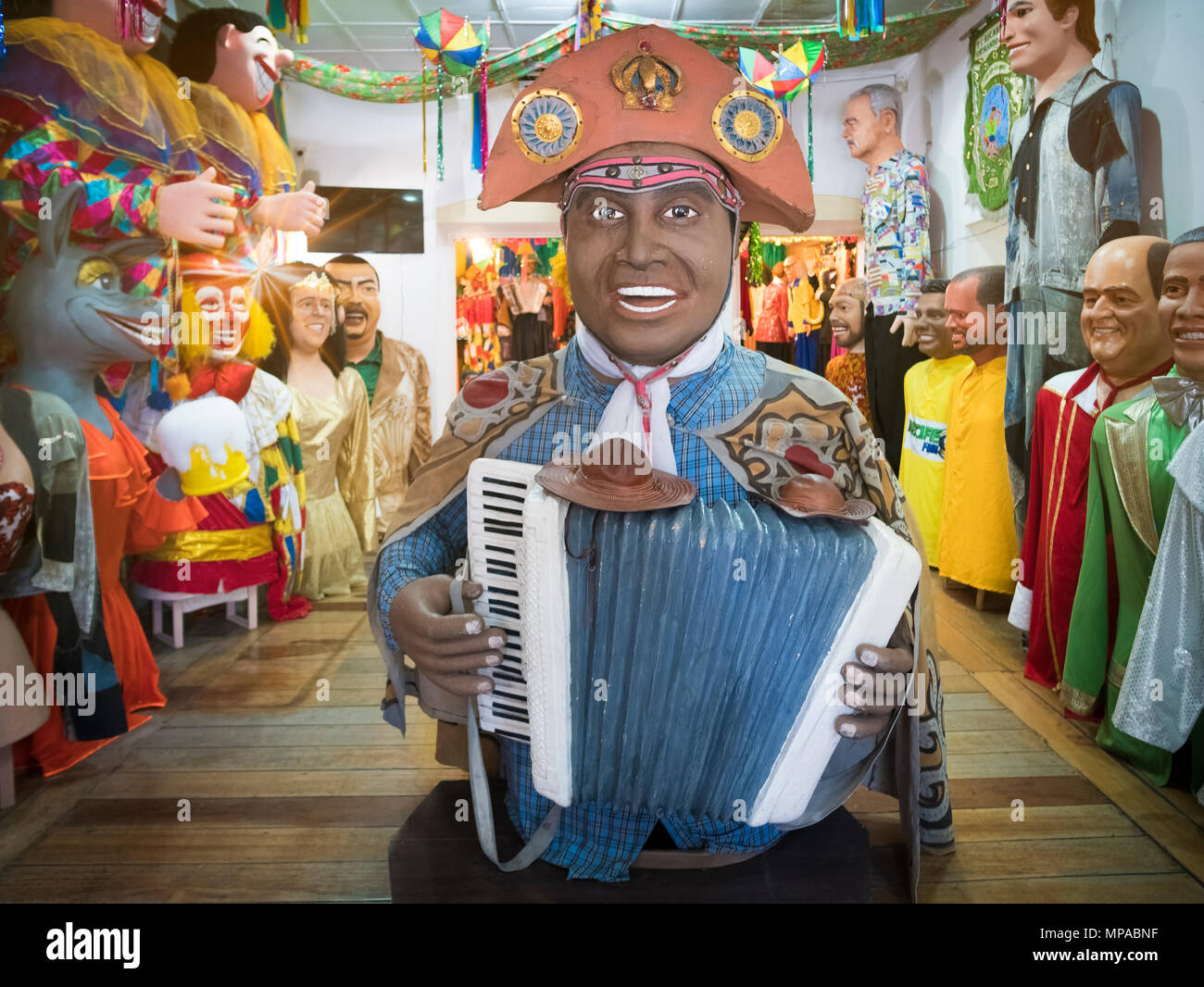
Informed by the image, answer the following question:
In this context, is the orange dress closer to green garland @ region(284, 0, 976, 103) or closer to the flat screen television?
the flat screen television

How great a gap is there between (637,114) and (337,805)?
1.61 m

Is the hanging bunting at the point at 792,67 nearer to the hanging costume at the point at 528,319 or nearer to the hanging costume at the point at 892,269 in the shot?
the hanging costume at the point at 892,269

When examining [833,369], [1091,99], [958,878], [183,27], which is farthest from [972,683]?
[183,27]

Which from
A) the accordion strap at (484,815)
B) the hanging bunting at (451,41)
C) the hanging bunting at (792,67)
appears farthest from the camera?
the hanging bunting at (451,41)

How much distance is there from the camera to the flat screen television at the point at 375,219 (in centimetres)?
236

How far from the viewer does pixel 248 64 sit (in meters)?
2.35

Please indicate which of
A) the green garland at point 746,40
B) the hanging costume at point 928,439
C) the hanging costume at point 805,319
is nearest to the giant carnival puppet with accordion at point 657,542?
the green garland at point 746,40

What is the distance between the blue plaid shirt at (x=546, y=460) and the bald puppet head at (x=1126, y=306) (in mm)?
1231

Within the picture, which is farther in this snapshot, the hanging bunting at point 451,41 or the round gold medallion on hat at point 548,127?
the hanging bunting at point 451,41

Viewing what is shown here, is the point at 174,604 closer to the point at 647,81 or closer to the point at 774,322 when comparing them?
the point at 774,322

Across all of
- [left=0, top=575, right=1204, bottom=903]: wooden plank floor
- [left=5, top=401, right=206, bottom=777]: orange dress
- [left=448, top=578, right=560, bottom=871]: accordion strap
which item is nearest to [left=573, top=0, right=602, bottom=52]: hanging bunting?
[left=448, top=578, right=560, bottom=871]: accordion strap

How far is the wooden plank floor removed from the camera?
1.72m

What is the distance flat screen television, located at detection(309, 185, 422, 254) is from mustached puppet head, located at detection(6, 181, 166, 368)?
0.48 metres

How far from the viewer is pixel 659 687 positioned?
1169 mm
